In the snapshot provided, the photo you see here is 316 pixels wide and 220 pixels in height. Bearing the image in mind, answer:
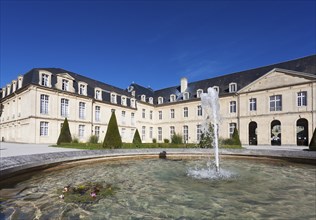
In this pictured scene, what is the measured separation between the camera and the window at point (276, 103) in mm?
23128

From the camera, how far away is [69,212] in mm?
3422

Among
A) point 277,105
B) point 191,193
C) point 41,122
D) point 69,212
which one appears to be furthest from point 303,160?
point 41,122

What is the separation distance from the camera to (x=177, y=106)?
32.0 meters

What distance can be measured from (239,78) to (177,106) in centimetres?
983

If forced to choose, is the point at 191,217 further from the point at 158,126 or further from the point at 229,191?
the point at 158,126

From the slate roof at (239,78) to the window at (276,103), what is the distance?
3.70m

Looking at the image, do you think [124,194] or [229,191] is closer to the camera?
[124,194]

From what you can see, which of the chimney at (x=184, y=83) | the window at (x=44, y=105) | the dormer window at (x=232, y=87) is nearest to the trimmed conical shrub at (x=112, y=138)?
the window at (x=44, y=105)

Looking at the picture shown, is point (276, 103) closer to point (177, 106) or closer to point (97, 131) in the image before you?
point (177, 106)

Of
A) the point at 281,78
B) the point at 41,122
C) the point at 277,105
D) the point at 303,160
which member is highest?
the point at 281,78

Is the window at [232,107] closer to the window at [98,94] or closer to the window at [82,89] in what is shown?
the window at [98,94]

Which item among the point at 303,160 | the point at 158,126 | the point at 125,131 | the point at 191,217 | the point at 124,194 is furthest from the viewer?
the point at 158,126

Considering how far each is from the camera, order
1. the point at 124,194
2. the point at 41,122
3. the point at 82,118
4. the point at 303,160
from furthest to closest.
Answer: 1. the point at 82,118
2. the point at 41,122
3. the point at 303,160
4. the point at 124,194

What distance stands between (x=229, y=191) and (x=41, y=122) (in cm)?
2145
